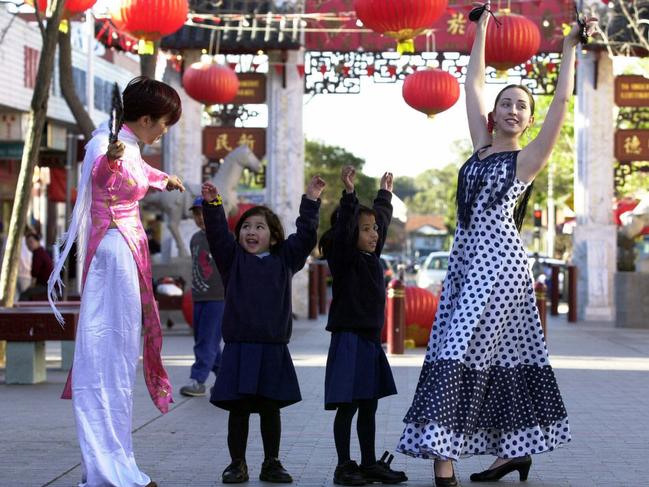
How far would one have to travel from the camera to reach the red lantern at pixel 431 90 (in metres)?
17.5

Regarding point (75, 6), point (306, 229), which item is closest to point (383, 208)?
point (306, 229)

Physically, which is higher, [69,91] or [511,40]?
[511,40]

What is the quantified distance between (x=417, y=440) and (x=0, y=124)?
99.9 feet

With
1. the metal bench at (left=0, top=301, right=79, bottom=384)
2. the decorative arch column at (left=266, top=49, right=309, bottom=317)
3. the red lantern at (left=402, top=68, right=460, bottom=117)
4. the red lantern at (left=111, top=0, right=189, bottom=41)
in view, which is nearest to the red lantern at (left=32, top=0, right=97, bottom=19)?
the red lantern at (left=111, top=0, right=189, bottom=41)

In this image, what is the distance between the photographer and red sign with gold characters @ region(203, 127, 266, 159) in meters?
24.6

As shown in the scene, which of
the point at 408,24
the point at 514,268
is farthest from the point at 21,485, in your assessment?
A: the point at 408,24

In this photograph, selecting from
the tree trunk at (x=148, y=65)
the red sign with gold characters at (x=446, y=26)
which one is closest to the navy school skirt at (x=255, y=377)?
the tree trunk at (x=148, y=65)

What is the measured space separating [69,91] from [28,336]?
4360 mm

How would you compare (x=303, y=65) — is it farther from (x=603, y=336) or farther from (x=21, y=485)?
(x=21, y=485)

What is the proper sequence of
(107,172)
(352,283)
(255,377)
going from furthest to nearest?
1. (352,283)
2. (255,377)
3. (107,172)

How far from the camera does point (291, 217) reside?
961 inches

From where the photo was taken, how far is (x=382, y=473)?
7.15 m

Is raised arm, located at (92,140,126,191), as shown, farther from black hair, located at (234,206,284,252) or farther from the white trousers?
black hair, located at (234,206,284,252)

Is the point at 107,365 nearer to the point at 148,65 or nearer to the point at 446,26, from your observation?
the point at 148,65
